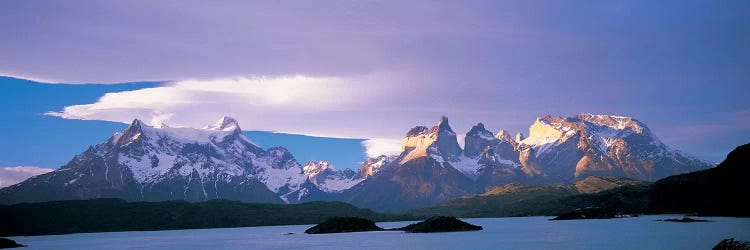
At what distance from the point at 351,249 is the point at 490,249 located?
37.6m

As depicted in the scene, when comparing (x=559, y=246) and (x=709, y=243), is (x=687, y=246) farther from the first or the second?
(x=559, y=246)

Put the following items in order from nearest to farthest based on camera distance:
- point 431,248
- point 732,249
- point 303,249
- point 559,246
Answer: point 732,249, point 559,246, point 431,248, point 303,249

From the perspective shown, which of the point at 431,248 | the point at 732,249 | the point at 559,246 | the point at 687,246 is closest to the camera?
the point at 732,249

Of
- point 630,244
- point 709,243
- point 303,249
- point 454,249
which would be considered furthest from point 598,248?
point 303,249

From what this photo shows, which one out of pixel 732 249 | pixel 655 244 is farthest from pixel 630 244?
pixel 732 249

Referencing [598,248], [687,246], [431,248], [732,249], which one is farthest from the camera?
[431,248]

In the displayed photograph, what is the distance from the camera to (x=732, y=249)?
90312mm

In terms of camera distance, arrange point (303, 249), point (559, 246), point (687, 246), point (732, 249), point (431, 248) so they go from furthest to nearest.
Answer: point (303, 249) → point (431, 248) → point (559, 246) → point (687, 246) → point (732, 249)

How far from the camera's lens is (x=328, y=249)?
181625mm

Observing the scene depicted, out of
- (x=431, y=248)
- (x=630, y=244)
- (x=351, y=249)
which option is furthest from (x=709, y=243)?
(x=351, y=249)

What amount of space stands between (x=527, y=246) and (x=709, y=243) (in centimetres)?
3925

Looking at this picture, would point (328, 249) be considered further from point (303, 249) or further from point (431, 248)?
point (431, 248)

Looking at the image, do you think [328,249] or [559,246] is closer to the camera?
[559,246]

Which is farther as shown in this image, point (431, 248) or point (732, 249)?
point (431, 248)
